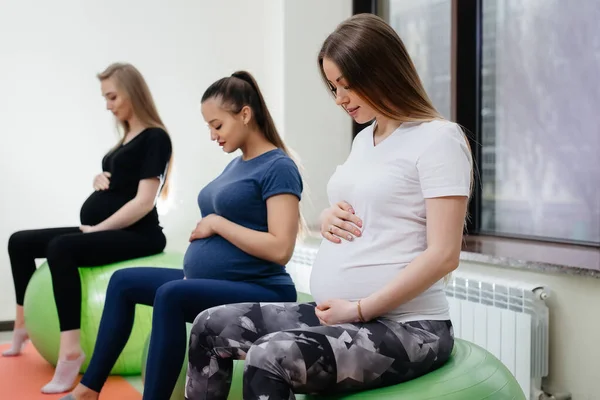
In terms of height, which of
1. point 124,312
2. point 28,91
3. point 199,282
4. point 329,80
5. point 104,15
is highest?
point 104,15

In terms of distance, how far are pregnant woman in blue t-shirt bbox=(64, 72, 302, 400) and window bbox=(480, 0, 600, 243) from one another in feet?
3.74

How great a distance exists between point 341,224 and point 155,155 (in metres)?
1.42

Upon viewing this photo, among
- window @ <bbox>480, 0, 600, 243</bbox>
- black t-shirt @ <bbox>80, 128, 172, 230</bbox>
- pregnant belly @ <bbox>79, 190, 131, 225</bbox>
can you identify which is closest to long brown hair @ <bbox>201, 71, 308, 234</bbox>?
black t-shirt @ <bbox>80, 128, 172, 230</bbox>

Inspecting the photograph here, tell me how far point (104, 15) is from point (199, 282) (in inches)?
88.5

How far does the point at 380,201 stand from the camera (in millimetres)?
1398

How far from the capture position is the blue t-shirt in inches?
74.4

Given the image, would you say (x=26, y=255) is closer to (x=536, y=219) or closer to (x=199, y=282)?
(x=199, y=282)

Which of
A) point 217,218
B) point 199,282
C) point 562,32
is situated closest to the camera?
point 199,282

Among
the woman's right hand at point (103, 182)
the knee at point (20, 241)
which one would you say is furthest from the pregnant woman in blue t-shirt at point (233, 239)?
the knee at point (20, 241)

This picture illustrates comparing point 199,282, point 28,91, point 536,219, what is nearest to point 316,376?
point 199,282

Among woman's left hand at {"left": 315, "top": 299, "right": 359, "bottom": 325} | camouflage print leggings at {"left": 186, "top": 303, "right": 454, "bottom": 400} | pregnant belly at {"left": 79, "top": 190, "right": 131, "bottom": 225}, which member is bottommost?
camouflage print leggings at {"left": 186, "top": 303, "right": 454, "bottom": 400}

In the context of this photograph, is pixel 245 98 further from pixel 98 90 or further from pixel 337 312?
pixel 98 90

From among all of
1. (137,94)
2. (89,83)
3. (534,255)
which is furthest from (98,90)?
(534,255)

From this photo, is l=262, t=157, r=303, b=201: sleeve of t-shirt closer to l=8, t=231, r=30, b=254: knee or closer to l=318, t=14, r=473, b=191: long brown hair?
l=318, t=14, r=473, b=191: long brown hair
